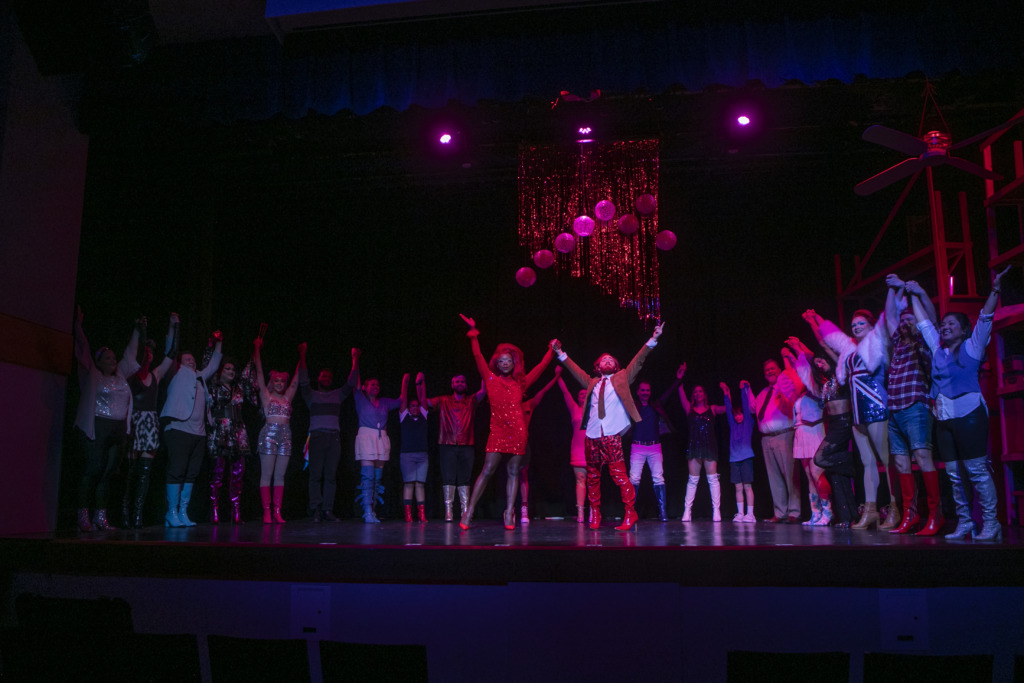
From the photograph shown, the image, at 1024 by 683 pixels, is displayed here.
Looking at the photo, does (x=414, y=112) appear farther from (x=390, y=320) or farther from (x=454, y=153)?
(x=390, y=320)

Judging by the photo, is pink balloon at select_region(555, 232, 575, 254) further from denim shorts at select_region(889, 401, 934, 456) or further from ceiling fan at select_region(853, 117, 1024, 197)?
denim shorts at select_region(889, 401, 934, 456)

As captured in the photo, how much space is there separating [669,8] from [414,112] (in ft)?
8.45

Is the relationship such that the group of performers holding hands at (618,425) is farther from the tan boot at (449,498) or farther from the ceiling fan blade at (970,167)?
the ceiling fan blade at (970,167)

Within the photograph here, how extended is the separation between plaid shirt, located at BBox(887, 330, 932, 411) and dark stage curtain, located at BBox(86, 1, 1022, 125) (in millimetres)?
2330

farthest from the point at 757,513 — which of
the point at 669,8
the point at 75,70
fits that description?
the point at 75,70

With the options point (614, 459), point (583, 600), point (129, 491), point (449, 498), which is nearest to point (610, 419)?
point (614, 459)

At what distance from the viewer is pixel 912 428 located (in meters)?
4.96

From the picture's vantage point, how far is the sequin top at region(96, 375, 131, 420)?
6.06 m

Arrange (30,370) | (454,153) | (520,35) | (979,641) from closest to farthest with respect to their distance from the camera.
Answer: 1. (979,641)
2. (30,370)
3. (520,35)
4. (454,153)

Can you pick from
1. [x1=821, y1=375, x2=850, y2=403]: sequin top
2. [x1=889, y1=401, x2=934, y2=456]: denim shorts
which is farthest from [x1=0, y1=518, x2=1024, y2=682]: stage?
[x1=821, y1=375, x2=850, y2=403]: sequin top

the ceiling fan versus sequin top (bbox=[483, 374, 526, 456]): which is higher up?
the ceiling fan

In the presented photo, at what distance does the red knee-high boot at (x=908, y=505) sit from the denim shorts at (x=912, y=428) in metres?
0.25

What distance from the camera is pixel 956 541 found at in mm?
4293

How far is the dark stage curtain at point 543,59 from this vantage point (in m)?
5.80
